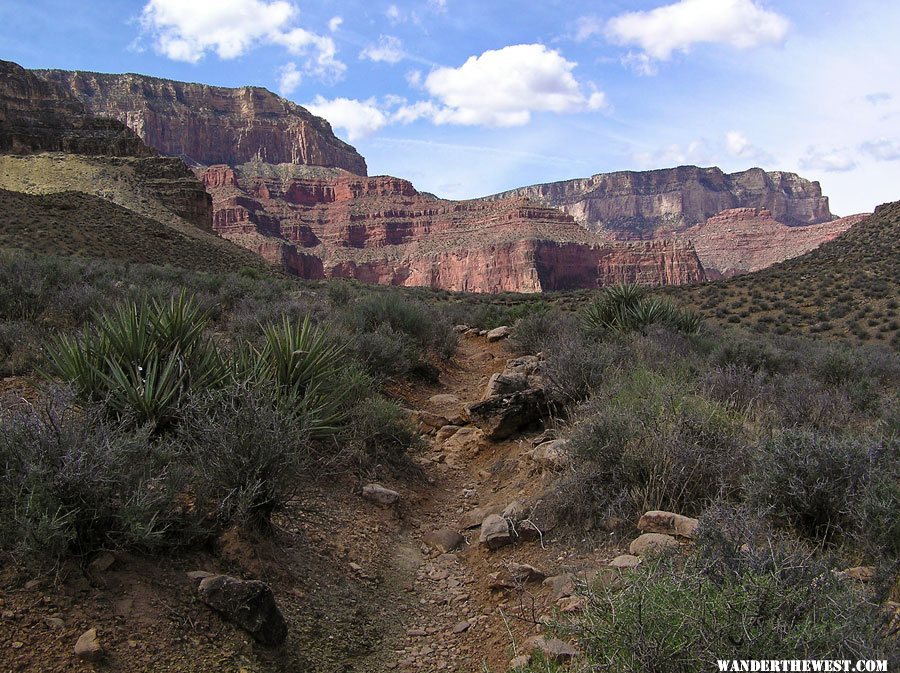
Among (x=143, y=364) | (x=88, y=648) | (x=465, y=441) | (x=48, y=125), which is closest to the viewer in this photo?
(x=88, y=648)

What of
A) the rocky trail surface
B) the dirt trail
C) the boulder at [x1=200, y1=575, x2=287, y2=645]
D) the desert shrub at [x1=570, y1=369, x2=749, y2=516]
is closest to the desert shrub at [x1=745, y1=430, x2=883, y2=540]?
the desert shrub at [x1=570, y1=369, x2=749, y2=516]

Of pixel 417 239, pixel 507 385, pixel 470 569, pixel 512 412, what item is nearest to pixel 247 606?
pixel 470 569

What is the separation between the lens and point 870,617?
2.06 meters

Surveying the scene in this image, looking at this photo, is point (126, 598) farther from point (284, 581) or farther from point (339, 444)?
point (339, 444)

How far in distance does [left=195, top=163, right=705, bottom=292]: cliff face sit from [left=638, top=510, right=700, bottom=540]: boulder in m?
95.1

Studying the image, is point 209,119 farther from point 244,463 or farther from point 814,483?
point 814,483

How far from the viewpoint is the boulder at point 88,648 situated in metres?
2.62

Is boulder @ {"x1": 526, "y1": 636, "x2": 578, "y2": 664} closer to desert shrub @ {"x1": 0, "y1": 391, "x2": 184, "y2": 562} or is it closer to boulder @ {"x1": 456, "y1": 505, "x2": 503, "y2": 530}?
desert shrub @ {"x1": 0, "y1": 391, "x2": 184, "y2": 562}

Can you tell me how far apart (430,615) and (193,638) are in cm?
151

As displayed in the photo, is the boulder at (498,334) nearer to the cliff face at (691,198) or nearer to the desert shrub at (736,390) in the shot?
the desert shrub at (736,390)

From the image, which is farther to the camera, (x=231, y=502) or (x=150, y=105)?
(x=150, y=105)

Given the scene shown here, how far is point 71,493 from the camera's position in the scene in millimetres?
3066

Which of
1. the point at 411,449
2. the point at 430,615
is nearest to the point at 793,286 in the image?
the point at 411,449

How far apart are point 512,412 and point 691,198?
196m
